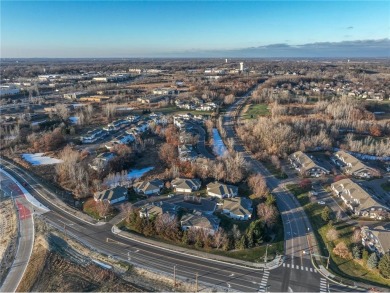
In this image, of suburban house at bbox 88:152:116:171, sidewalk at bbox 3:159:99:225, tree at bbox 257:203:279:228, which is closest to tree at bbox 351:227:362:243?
tree at bbox 257:203:279:228

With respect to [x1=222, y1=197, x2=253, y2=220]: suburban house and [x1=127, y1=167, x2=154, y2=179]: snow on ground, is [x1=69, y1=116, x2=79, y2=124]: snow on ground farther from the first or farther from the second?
[x1=222, y1=197, x2=253, y2=220]: suburban house

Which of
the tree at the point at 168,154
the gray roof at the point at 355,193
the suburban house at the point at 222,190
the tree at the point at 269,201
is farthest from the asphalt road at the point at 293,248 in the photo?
the tree at the point at 168,154

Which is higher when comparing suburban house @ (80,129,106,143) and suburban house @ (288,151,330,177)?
suburban house @ (80,129,106,143)

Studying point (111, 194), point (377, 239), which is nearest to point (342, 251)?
point (377, 239)

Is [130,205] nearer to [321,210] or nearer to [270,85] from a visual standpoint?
[321,210]

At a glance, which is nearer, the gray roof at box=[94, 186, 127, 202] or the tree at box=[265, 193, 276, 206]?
the tree at box=[265, 193, 276, 206]

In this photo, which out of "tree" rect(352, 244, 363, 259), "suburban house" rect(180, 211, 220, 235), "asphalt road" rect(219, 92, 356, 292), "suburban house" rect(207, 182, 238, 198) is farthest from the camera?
"suburban house" rect(207, 182, 238, 198)

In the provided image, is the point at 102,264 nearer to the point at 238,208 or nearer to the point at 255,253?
the point at 255,253

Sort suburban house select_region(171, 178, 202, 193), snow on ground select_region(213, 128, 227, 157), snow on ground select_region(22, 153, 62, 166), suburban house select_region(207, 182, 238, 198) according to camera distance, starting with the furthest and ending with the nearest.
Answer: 1. snow on ground select_region(213, 128, 227, 157)
2. snow on ground select_region(22, 153, 62, 166)
3. suburban house select_region(171, 178, 202, 193)
4. suburban house select_region(207, 182, 238, 198)

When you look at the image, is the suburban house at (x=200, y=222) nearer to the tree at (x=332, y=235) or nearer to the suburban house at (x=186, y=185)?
the suburban house at (x=186, y=185)
